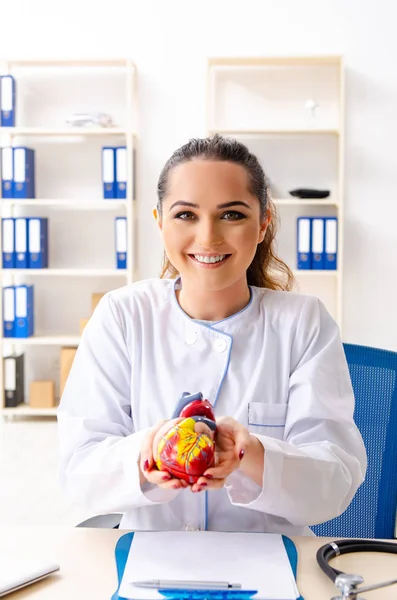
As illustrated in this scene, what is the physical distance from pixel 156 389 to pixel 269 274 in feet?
1.35

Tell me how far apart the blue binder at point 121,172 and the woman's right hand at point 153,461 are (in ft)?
11.6

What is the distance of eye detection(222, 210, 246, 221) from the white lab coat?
19 centimetres

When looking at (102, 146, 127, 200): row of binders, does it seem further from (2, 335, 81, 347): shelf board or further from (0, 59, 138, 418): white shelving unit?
(2, 335, 81, 347): shelf board

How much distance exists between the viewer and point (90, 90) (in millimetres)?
4805

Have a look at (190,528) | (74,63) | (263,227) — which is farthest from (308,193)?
(190,528)

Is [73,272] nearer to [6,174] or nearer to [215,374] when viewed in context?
[6,174]

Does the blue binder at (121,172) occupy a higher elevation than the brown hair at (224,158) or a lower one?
higher

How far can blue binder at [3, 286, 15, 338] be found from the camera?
15.3ft

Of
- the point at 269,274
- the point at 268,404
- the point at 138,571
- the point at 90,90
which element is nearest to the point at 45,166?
the point at 90,90

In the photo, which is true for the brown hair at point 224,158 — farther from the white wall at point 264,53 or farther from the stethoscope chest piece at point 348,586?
the white wall at point 264,53

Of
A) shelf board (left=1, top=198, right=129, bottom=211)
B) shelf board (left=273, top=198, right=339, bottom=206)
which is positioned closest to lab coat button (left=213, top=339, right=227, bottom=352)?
shelf board (left=273, top=198, right=339, bottom=206)

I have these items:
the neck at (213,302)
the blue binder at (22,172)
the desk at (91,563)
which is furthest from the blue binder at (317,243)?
the desk at (91,563)

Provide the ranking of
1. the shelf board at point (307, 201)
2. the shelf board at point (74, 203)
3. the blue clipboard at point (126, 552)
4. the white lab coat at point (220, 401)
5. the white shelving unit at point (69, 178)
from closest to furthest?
1. the blue clipboard at point (126, 552)
2. the white lab coat at point (220, 401)
3. the shelf board at point (307, 201)
4. the shelf board at point (74, 203)
5. the white shelving unit at point (69, 178)

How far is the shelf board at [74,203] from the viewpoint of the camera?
4.54m
